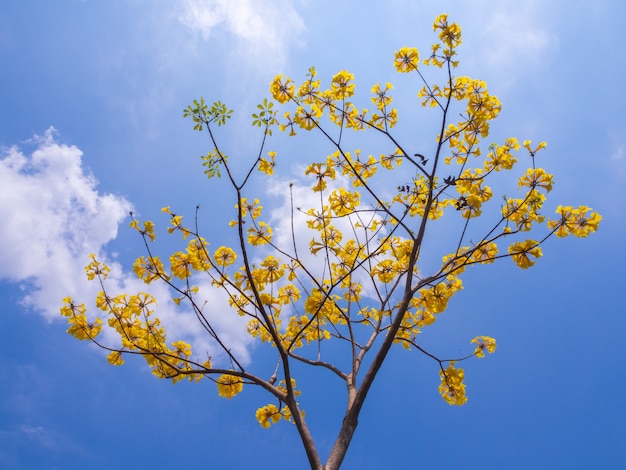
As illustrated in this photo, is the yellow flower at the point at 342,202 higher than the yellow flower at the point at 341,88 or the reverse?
the reverse

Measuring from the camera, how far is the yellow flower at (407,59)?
16.8ft

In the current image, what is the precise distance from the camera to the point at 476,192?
514 centimetres

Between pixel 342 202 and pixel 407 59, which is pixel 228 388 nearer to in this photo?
pixel 342 202

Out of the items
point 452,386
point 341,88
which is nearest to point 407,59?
point 341,88

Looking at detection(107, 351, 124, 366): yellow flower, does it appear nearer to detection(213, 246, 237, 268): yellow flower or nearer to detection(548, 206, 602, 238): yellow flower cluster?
detection(213, 246, 237, 268): yellow flower

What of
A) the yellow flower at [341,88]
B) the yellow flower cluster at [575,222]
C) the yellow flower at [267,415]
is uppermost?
the yellow flower at [341,88]

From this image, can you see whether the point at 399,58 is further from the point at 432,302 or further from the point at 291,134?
the point at 432,302

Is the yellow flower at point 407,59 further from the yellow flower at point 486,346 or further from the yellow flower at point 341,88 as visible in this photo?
the yellow flower at point 486,346

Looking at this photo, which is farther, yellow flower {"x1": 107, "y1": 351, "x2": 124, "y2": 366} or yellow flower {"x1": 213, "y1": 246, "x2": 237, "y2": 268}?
yellow flower {"x1": 213, "y1": 246, "x2": 237, "y2": 268}

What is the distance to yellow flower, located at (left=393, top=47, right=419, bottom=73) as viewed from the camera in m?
5.12

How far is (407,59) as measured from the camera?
17.0 feet

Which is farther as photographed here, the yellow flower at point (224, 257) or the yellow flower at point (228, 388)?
the yellow flower at point (224, 257)

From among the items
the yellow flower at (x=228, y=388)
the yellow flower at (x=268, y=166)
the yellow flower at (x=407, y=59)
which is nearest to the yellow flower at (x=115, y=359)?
the yellow flower at (x=228, y=388)

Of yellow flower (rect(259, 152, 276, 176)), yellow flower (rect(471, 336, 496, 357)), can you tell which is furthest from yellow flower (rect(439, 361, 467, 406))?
yellow flower (rect(259, 152, 276, 176))
